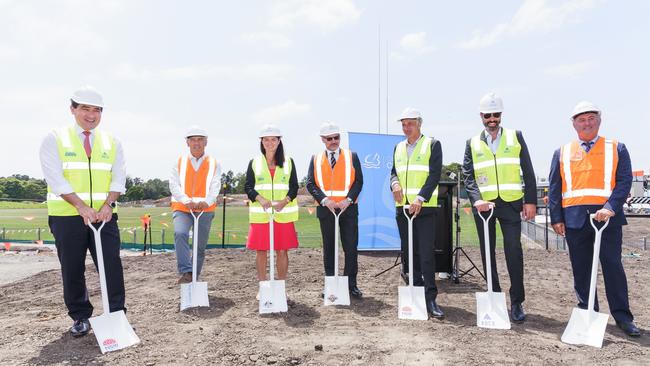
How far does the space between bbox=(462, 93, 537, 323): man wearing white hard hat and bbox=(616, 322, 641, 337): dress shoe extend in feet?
2.56

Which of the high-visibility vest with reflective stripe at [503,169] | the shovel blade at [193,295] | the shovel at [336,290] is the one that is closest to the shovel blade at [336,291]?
the shovel at [336,290]

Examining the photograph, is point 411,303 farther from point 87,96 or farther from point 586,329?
point 87,96

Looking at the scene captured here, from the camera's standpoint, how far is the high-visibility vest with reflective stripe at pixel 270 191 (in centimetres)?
477

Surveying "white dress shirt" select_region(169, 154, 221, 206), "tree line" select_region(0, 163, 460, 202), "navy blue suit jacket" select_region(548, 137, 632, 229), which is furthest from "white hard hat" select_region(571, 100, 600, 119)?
"tree line" select_region(0, 163, 460, 202)

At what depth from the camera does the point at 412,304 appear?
4.19m

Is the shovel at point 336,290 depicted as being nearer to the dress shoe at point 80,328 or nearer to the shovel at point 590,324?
the shovel at point 590,324

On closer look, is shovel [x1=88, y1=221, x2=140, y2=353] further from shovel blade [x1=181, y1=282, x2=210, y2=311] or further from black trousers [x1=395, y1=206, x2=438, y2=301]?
black trousers [x1=395, y1=206, x2=438, y2=301]

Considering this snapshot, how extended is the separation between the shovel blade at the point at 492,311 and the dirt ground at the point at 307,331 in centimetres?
12

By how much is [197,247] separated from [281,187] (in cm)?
122

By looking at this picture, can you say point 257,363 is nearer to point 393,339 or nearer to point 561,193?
point 393,339

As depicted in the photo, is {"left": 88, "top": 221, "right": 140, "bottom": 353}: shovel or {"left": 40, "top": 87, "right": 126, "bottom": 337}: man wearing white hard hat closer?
{"left": 88, "top": 221, "right": 140, "bottom": 353}: shovel

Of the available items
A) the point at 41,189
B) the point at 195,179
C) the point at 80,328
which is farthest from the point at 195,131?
the point at 41,189

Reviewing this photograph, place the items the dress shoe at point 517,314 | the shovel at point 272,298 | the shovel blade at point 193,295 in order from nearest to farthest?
1. the dress shoe at point 517,314
2. the shovel at point 272,298
3. the shovel blade at point 193,295

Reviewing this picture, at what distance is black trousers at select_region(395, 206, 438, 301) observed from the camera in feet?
14.1
